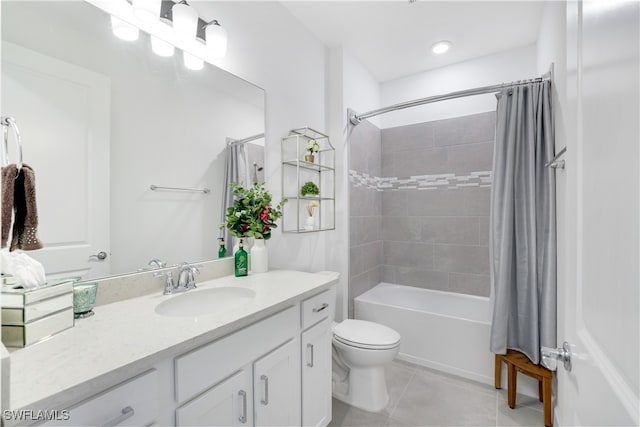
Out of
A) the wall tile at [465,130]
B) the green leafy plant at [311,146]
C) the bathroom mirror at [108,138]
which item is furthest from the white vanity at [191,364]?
the wall tile at [465,130]

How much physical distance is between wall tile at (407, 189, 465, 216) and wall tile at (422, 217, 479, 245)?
7 centimetres

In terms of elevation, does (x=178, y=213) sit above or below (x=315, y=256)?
above

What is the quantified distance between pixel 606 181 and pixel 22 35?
165cm

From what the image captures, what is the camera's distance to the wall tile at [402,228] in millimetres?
3020

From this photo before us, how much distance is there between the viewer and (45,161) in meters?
0.99

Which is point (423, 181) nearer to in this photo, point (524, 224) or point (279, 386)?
point (524, 224)

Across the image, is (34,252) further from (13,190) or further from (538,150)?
(538,150)

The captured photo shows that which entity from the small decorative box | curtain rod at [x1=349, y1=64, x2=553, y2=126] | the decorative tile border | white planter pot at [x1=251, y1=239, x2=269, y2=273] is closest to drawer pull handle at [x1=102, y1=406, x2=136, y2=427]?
the small decorative box

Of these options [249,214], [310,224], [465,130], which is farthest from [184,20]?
[465,130]

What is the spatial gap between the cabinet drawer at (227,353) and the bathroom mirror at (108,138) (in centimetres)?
59

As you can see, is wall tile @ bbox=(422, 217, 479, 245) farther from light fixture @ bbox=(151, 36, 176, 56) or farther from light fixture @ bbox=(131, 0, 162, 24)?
light fixture @ bbox=(131, 0, 162, 24)

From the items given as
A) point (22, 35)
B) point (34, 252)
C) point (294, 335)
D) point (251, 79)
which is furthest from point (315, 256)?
point (22, 35)

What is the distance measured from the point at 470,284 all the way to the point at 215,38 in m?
2.84

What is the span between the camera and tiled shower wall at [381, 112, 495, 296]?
8.85 ft
